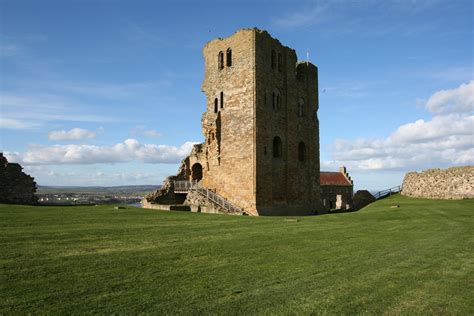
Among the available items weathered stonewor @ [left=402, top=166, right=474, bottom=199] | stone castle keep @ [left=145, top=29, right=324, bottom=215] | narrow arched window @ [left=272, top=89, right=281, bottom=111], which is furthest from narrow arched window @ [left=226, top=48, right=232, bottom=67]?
weathered stonewor @ [left=402, top=166, right=474, bottom=199]

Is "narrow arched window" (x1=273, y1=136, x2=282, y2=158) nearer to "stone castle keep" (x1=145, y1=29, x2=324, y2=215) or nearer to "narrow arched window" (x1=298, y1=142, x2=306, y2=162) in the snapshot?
"stone castle keep" (x1=145, y1=29, x2=324, y2=215)

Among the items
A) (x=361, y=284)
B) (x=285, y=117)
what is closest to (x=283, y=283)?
(x=361, y=284)

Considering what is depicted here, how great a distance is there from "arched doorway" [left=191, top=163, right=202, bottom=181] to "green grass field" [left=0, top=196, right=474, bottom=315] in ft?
71.6

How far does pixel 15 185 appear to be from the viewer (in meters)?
27.5

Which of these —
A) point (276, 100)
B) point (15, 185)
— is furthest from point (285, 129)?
point (15, 185)

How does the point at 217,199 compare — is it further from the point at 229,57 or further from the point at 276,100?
the point at 229,57

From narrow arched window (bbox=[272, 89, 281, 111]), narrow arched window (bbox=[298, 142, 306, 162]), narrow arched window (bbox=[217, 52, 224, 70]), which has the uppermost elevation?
narrow arched window (bbox=[217, 52, 224, 70])

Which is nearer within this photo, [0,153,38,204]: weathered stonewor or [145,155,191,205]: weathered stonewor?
[0,153,38,204]: weathered stonewor

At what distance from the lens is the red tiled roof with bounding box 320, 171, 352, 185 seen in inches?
2509

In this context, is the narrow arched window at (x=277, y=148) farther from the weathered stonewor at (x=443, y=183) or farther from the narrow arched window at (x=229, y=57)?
the weathered stonewor at (x=443, y=183)

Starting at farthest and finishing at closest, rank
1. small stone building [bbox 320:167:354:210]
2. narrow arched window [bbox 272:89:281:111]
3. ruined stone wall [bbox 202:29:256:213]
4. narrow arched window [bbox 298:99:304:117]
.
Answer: small stone building [bbox 320:167:354:210] < narrow arched window [bbox 298:99:304:117] < narrow arched window [bbox 272:89:281:111] < ruined stone wall [bbox 202:29:256:213]

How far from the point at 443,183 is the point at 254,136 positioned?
1708cm

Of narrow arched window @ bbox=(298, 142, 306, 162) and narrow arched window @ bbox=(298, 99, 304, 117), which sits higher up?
narrow arched window @ bbox=(298, 99, 304, 117)

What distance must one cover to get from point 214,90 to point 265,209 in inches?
426
